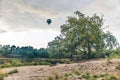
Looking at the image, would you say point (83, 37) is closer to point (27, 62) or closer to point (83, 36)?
point (83, 36)

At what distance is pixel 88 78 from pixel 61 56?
1529 inches

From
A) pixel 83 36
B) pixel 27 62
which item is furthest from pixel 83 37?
pixel 27 62

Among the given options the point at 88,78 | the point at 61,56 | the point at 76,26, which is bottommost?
the point at 88,78

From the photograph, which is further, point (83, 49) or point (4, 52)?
point (4, 52)

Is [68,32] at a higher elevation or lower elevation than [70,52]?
higher

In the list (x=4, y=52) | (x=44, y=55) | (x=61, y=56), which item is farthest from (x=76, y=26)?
(x=4, y=52)

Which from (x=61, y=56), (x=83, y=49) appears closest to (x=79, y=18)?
(x=83, y=49)

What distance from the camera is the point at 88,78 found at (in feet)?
64.4

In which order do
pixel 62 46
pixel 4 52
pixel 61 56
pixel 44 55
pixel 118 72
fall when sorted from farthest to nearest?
1. pixel 4 52
2. pixel 44 55
3. pixel 61 56
4. pixel 62 46
5. pixel 118 72

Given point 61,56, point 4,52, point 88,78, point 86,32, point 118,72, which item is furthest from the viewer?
point 4,52

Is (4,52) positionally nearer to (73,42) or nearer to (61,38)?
(61,38)

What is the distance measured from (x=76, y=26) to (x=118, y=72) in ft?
94.5

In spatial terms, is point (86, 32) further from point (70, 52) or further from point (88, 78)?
point (88, 78)

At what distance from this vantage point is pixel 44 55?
7388cm
